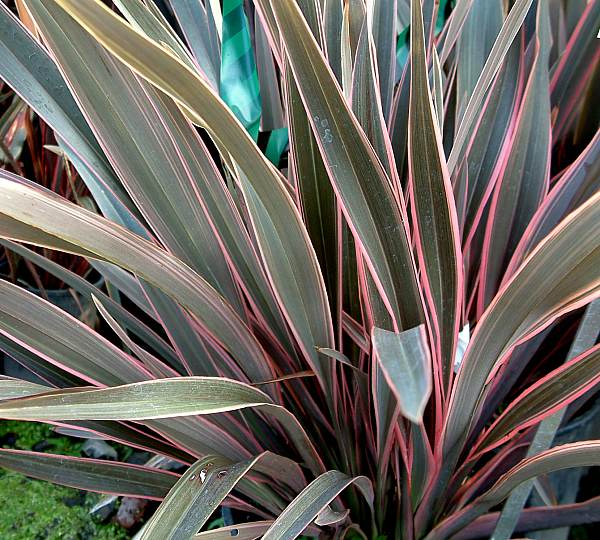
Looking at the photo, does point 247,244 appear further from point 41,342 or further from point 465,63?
point 465,63

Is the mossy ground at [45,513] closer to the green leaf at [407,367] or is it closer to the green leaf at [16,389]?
the green leaf at [16,389]

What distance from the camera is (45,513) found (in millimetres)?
988

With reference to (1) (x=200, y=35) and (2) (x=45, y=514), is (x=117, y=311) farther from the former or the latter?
(2) (x=45, y=514)

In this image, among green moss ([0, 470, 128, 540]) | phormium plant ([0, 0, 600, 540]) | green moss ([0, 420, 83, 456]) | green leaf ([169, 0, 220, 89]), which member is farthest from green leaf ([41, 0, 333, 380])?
green moss ([0, 420, 83, 456])

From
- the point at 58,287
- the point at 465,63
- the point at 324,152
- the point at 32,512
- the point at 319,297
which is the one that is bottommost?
the point at 32,512

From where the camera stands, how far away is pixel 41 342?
0.53 m

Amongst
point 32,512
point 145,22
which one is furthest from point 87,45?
point 32,512

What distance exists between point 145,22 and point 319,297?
29 centimetres

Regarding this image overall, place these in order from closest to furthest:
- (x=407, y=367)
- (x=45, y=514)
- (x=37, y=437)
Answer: (x=407, y=367)
(x=45, y=514)
(x=37, y=437)

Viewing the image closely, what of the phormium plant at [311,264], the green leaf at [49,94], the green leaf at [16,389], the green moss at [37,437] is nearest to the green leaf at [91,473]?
the phormium plant at [311,264]

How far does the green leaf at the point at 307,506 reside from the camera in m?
0.45

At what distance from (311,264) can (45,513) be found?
28.4 inches

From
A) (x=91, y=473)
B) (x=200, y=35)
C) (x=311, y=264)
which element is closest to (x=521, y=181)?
(x=311, y=264)

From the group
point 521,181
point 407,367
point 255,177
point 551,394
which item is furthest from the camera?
point 521,181
